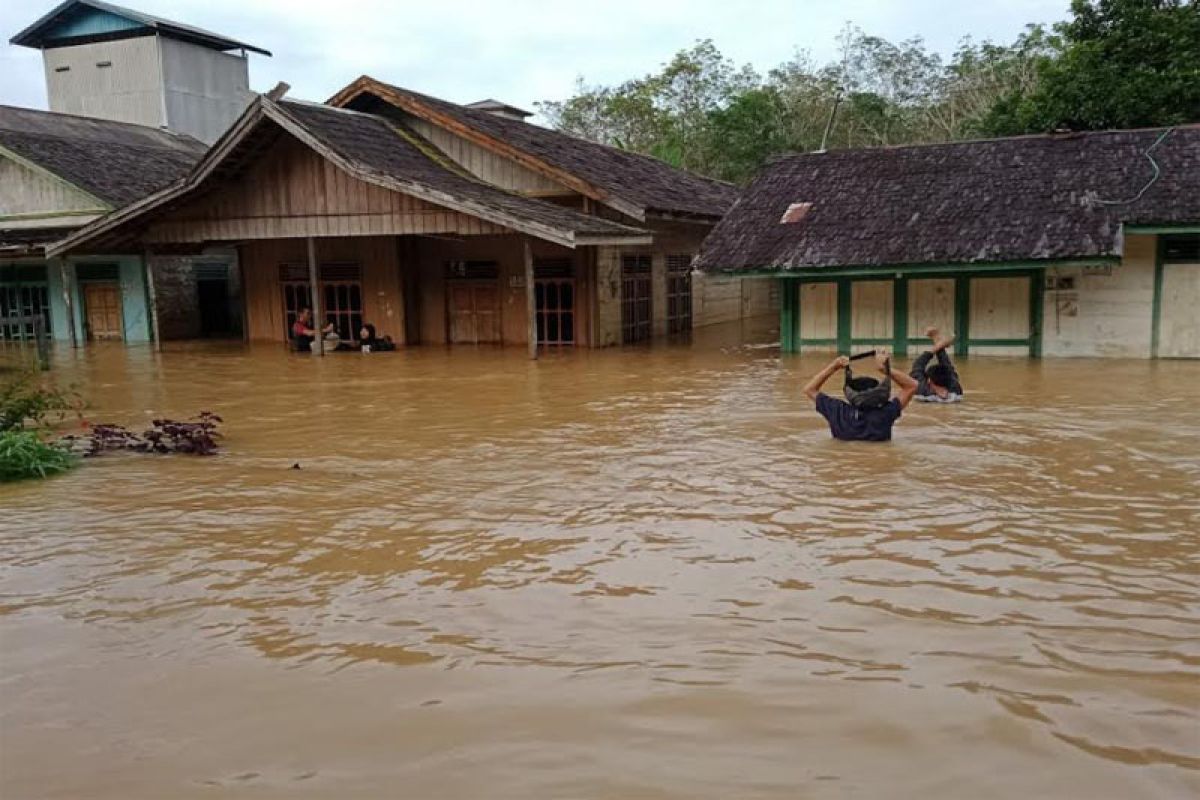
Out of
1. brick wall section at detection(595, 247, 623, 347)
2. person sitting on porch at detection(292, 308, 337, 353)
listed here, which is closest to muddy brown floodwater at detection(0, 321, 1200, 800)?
brick wall section at detection(595, 247, 623, 347)

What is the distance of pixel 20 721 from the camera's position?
14.5 feet

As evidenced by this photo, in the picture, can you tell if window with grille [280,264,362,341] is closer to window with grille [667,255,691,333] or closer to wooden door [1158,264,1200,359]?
window with grille [667,255,691,333]

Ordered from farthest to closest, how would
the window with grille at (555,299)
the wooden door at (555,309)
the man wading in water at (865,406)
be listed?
the wooden door at (555,309), the window with grille at (555,299), the man wading in water at (865,406)

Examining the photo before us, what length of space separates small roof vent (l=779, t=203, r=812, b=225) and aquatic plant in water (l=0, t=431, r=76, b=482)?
1314 cm

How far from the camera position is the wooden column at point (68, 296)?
23781 millimetres

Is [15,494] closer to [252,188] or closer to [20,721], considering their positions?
[20,721]

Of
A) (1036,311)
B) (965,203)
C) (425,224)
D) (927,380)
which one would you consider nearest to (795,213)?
(965,203)

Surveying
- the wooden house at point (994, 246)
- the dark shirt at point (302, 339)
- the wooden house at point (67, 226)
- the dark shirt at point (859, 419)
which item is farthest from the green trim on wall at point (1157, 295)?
the wooden house at point (67, 226)

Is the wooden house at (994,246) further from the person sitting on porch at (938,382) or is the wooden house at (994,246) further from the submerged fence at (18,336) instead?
the submerged fence at (18,336)

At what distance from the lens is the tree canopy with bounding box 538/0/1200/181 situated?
837 inches

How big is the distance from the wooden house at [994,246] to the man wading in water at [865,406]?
7449 mm

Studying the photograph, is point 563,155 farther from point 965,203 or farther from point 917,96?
point 917,96

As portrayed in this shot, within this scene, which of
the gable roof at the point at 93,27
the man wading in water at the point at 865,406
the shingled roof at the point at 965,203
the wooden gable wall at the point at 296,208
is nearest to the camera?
the man wading in water at the point at 865,406

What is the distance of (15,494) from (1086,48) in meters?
21.7
